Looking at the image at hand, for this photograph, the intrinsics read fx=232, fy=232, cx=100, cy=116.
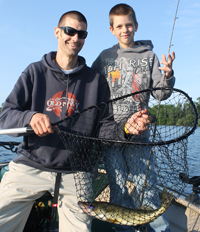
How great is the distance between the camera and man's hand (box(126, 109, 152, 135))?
2.34 metres

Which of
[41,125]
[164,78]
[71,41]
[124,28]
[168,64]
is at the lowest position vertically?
[41,125]

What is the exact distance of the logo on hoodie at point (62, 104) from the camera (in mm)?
2756

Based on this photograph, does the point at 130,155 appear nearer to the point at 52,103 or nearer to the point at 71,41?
the point at 52,103

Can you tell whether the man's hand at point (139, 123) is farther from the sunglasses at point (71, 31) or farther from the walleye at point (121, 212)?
the sunglasses at point (71, 31)

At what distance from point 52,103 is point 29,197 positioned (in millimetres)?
1081

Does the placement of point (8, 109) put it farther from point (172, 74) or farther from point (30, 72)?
point (172, 74)

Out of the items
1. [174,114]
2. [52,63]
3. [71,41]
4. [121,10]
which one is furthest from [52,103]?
[121,10]

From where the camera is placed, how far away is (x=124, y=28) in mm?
3189

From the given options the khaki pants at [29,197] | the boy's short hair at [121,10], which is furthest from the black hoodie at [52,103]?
the boy's short hair at [121,10]

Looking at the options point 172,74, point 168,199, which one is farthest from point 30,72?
point 168,199

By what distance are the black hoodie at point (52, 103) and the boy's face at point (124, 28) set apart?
65 centimetres

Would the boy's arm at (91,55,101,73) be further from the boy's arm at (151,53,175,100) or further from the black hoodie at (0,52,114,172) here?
the boy's arm at (151,53,175,100)

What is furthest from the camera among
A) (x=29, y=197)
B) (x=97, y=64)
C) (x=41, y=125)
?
(x=97, y=64)

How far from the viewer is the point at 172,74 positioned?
270 centimetres
